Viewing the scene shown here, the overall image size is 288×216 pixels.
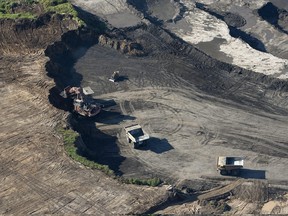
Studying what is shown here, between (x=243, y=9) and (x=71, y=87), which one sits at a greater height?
(x=243, y=9)

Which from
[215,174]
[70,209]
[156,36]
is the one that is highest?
[156,36]

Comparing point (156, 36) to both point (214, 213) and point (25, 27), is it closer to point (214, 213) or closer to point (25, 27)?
point (25, 27)

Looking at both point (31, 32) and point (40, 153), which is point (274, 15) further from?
point (40, 153)

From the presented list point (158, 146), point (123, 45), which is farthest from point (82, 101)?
point (123, 45)

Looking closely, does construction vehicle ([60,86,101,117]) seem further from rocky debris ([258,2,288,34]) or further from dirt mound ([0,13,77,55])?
rocky debris ([258,2,288,34])

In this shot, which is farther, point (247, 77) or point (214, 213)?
point (247, 77)

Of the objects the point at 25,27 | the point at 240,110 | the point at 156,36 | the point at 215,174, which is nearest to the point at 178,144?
the point at 215,174
